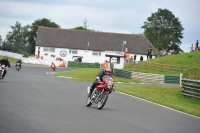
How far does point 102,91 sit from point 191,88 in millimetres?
12990

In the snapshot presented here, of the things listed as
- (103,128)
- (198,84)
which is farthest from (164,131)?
(198,84)

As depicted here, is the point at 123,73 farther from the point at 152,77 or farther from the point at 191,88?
the point at 191,88

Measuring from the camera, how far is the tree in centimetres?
11750

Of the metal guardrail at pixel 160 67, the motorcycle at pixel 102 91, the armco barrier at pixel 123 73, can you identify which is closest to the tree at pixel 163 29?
the metal guardrail at pixel 160 67

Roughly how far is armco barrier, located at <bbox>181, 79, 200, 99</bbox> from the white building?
7092cm

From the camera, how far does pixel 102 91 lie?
57.0 feet

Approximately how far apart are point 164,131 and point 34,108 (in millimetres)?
4668

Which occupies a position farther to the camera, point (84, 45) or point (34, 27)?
point (34, 27)

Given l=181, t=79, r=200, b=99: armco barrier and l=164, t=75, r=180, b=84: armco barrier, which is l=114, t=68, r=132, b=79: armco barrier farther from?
l=181, t=79, r=200, b=99: armco barrier

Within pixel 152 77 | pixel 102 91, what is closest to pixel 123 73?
pixel 152 77

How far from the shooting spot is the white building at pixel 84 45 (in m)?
103

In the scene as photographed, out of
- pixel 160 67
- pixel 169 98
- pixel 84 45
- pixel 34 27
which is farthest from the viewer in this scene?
pixel 34 27

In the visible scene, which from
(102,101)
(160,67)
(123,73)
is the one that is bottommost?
(102,101)

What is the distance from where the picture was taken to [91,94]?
60.1 ft
